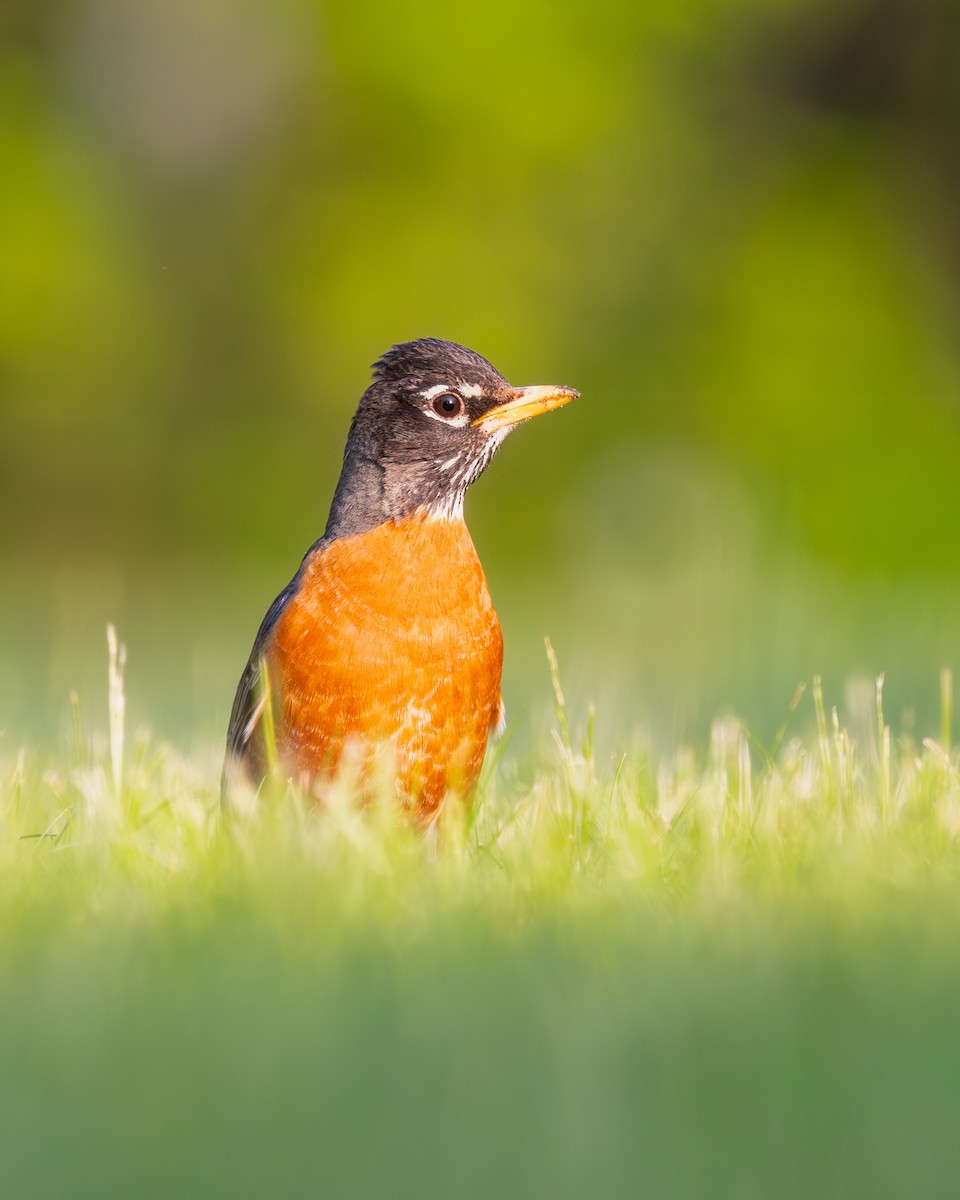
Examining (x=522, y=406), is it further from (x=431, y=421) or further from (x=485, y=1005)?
(x=485, y=1005)

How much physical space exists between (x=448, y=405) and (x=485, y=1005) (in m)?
2.49

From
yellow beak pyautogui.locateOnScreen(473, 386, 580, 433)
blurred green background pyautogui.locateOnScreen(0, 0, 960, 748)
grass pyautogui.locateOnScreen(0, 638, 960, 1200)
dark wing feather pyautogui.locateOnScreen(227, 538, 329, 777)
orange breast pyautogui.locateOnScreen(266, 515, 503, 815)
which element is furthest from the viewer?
blurred green background pyautogui.locateOnScreen(0, 0, 960, 748)

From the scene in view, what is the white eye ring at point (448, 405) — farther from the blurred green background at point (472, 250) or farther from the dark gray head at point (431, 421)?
the blurred green background at point (472, 250)

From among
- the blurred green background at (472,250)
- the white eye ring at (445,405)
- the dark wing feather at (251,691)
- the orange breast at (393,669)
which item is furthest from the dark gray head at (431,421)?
the blurred green background at (472,250)

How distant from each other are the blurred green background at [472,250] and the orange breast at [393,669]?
11.8m

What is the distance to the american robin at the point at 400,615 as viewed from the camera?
390 centimetres

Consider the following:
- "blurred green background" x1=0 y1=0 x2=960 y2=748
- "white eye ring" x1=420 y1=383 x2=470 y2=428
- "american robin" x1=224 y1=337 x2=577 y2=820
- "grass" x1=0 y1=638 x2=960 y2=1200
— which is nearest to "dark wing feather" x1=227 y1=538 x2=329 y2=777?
"american robin" x1=224 y1=337 x2=577 y2=820

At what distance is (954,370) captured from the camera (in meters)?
17.2

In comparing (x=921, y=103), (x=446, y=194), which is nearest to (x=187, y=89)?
(x=446, y=194)

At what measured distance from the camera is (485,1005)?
2.36 m

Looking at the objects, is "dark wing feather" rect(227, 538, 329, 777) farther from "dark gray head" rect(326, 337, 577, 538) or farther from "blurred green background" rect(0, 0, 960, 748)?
"blurred green background" rect(0, 0, 960, 748)

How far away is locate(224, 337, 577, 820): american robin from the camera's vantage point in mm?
3900

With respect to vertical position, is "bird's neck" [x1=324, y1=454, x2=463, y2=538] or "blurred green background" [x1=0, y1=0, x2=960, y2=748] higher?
"blurred green background" [x1=0, y1=0, x2=960, y2=748]

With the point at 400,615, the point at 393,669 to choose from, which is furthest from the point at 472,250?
the point at 393,669
